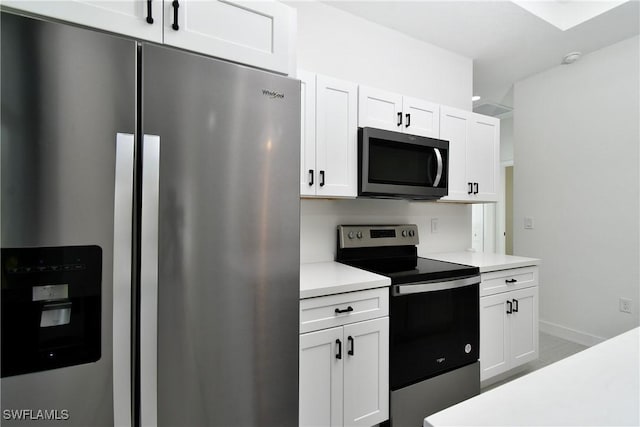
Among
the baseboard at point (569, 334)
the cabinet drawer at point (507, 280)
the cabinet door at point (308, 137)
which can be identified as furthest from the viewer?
the baseboard at point (569, 334)

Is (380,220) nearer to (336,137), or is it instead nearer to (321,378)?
(336,137)

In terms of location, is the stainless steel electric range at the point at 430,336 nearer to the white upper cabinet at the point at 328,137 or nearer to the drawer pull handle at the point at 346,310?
the drawer pull handle at the point at 346,310

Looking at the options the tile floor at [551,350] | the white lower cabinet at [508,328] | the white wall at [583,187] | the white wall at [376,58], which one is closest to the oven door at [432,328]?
the white lower cabinet at [508,328]

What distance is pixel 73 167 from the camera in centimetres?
83

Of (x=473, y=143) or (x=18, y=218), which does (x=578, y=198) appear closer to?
(x=473, y=143)

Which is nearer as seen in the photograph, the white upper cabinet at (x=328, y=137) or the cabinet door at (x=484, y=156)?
the white upper cabinet at (x=328, y=137)

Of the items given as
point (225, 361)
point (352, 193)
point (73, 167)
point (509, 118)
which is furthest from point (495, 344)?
point (509, 118)

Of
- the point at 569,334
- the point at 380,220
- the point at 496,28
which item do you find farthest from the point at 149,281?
the point at 569,334

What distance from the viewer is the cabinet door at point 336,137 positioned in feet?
6.07

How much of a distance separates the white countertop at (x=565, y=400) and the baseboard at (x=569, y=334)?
2880 mm

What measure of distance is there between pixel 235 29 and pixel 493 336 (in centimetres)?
234

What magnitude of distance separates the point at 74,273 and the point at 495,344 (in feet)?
7.80

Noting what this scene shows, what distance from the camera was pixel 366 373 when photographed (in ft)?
5.10

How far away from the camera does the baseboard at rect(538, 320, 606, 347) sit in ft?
9.36
